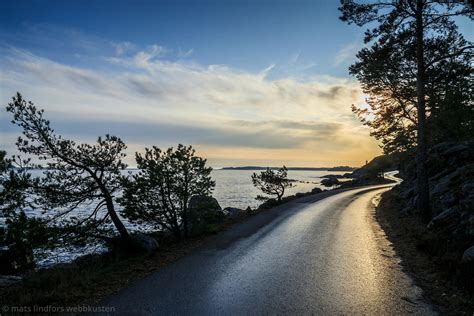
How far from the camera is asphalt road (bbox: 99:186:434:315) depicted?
6742 millimetres

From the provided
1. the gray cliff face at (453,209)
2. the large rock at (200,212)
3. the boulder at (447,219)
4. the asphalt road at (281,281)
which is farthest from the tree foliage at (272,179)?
the boulder at (447,219)

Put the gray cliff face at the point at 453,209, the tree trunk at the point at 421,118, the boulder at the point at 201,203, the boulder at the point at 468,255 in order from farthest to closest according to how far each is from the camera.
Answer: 1. the tree trunk at the point at 421,118
2. the boulder at the point at 201,203
3. the gray cliff face at the point at 453,209
4. the boulder at the point at 468,255

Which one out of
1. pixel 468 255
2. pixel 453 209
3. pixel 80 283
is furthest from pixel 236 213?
pixel 468 255

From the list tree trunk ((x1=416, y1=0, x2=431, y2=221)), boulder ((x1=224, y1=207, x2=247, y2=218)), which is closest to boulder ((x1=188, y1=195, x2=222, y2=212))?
boulder ((x1=224, y1=207, x2=247, y2=218))

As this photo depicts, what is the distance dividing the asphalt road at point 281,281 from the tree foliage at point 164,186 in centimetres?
257

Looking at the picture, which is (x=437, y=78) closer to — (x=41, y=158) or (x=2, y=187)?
(x=41, y=158)

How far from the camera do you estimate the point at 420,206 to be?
15953 millimetres

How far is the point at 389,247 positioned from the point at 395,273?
11.5 feet

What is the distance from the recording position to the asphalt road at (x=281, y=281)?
6.74 meters

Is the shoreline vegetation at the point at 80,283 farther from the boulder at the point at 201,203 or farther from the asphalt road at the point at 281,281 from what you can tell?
Result: the boulder at the point at 201,203

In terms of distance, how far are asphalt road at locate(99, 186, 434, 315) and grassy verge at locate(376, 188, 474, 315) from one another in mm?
371

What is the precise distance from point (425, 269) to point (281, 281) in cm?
453

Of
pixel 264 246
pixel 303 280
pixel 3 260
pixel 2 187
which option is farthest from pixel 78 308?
pixel 3 260

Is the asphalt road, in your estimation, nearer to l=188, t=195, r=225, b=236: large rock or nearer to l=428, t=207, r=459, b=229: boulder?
l=188, t=195, r=225, b=236: large rock
